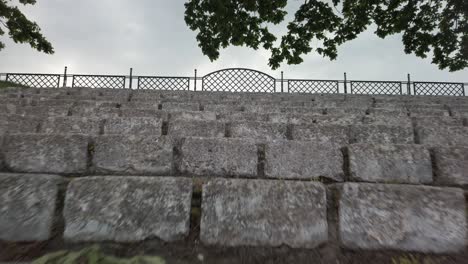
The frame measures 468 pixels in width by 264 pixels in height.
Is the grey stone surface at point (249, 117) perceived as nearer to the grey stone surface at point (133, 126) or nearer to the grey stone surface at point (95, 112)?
the grey stone surface at point (133, 126)

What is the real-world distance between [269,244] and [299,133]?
158 cm

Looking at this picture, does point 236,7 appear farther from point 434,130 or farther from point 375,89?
point 375,89

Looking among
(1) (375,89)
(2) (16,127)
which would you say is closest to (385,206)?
(2) (16,127)

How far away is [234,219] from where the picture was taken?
129 cm

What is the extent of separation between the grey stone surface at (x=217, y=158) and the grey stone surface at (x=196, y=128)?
0.83 metres

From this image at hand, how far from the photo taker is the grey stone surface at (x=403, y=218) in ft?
4.01

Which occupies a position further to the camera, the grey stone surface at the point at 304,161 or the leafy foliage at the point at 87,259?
the grey stone surface at the point at 304,161

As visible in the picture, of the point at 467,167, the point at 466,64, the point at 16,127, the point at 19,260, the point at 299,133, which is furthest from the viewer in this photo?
the point at 466,64

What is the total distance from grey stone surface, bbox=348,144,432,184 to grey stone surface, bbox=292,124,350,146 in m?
0.80

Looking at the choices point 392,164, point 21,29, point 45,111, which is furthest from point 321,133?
point 21,29

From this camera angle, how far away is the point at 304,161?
5.89ft

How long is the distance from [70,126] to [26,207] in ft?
6.15

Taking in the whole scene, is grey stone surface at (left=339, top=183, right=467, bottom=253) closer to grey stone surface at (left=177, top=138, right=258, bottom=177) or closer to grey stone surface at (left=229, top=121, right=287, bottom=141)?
grey stone surface at (left=177, top=138, right=258, bottom=177)

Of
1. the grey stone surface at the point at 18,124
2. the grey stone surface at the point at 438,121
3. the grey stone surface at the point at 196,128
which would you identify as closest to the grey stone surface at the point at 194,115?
the grey stone surface at the point at 196,128
